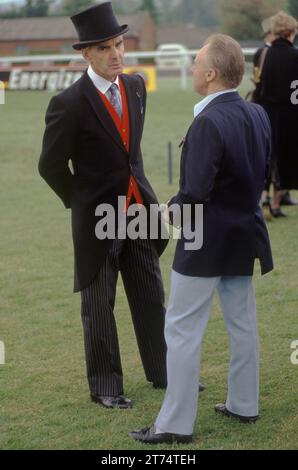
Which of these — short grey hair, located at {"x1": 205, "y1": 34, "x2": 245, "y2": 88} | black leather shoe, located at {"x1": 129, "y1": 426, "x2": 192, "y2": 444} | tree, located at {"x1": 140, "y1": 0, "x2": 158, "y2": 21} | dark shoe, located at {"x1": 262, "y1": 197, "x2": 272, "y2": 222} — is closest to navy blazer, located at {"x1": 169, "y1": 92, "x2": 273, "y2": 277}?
short grey hair, located at {"x1": 205, "y1": 34, "x2": 245, "y2": 88}

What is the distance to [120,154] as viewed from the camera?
519cm

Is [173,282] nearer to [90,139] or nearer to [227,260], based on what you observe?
[227,260]

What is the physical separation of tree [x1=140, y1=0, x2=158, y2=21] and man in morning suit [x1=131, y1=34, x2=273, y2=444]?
50038 millimetres

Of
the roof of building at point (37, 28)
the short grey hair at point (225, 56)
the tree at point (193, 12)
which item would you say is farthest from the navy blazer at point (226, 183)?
the tree at point (193, 12)

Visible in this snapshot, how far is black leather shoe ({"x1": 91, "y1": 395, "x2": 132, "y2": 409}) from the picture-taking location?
5227 mm

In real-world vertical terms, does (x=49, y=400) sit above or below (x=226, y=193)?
below

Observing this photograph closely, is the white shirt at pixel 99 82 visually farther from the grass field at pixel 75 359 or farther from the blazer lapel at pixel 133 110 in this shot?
the grass field at pixel 75 359

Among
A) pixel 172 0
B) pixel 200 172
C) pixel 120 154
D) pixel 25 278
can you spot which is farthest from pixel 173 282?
pixel 172 0

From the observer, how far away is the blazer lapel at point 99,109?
5086 millimetres

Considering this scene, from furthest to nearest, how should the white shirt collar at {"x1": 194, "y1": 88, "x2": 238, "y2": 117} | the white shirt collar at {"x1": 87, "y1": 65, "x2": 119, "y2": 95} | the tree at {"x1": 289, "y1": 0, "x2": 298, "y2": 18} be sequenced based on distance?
the tree at {"x1": 289, "y1": 0, "x2": 298, "y2": 18} → the white shirt collar at {"x1": 87, "y1": 65, "x2": 119, "y2": 95} → the white shirt collar at {"x1": 194, "y1": 88, "x2": 238, "y2": 117}

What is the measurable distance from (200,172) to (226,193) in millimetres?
240

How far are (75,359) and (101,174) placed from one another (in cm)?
149

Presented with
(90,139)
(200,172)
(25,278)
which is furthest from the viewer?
(25,278)

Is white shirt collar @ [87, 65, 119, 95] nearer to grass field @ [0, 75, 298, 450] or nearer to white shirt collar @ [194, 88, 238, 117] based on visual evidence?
white shirt collar @ [194, 88, 238, 117]
